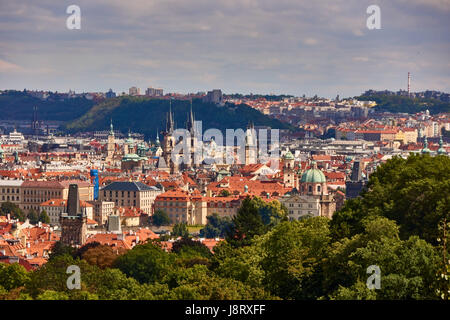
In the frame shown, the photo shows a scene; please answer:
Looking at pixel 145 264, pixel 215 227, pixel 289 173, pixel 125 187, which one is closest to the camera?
pixel 145 264

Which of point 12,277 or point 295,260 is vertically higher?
point 295,260

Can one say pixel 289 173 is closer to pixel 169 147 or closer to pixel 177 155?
pixel 177 155

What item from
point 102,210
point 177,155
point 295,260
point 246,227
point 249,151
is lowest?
point 102,210

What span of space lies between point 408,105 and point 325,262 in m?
173

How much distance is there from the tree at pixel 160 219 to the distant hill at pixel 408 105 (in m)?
122

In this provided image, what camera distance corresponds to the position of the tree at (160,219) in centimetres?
7000

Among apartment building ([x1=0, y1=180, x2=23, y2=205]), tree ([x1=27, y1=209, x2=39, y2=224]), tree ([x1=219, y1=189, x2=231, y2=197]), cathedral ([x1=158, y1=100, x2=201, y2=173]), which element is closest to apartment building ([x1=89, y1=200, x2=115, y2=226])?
tree ([x1=27, y1=209, x2=39, y2=224])

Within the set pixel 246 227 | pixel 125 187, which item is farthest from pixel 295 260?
pixel 125 187

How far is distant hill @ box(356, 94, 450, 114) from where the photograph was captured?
19000cm

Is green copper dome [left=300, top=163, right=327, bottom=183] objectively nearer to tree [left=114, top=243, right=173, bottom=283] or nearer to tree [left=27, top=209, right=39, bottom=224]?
tree [left=27, top=209, right=39, bottom=224]

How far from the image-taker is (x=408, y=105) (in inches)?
7623

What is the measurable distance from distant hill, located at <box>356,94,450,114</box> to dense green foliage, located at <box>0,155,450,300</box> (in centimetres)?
15788

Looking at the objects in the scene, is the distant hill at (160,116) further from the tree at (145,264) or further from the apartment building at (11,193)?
the tree at (145,264)

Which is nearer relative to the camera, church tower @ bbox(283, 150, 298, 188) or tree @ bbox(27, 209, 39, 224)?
tree @ bbox(27, 209, 39, 224)
